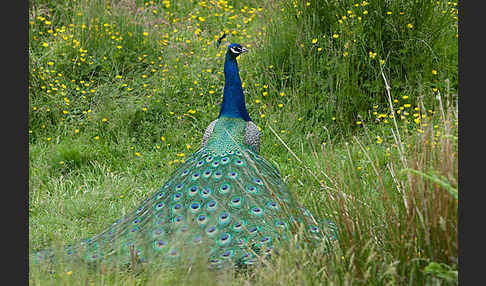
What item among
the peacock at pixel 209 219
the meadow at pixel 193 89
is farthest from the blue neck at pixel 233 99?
the meadow at pixel 193 89

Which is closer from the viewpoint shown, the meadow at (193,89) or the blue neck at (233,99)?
the blue neck at (233,99)

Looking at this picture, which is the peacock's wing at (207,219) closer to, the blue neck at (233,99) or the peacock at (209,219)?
the peacock at (209,219)

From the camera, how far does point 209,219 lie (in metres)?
4.05

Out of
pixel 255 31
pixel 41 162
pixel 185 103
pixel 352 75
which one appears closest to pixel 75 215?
pixel 41 162

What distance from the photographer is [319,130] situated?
633cm

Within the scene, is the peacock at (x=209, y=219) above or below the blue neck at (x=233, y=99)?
below

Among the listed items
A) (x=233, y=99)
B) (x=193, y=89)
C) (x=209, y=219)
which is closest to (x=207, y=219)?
(x=209, y=219)

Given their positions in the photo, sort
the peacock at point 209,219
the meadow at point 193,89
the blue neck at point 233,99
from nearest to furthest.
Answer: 1. the peacock at point 209,219
2. the blue neck at point 233,99
3. the meadow at point 193,89

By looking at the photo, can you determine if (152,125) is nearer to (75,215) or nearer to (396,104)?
(75,215)

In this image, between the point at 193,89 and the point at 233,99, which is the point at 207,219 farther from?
the point at 193,89

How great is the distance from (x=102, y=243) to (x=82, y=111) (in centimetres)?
312

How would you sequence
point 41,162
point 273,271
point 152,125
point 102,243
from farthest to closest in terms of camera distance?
point 152,125
point 41,162
point 102,243
point 273,271

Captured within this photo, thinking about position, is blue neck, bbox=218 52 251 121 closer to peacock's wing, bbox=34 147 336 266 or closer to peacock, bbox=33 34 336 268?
peacock, bbox=33 34 336 268

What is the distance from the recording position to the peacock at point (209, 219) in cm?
379
